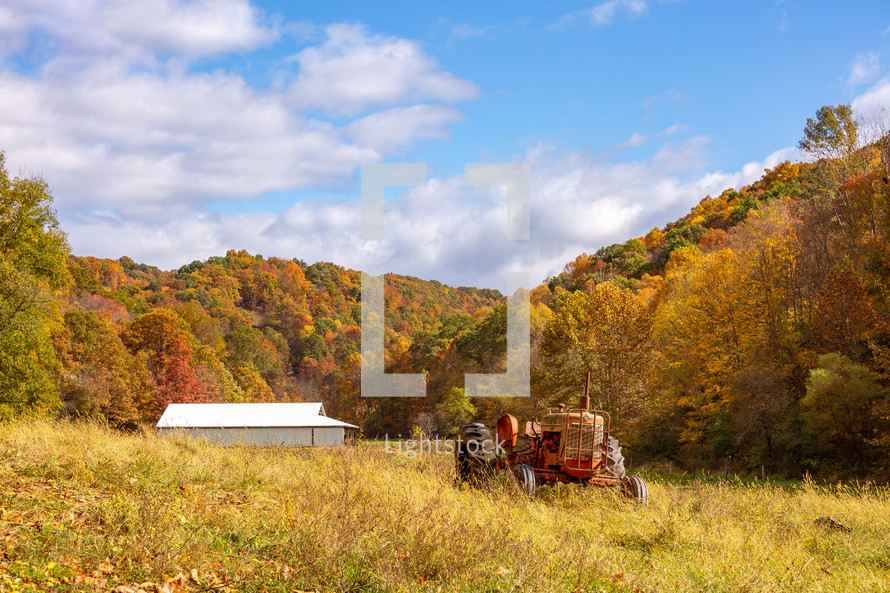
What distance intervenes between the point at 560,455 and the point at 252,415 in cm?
3065

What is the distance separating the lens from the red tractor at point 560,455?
38.9ft

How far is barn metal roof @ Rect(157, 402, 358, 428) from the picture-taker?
3781 centimetres

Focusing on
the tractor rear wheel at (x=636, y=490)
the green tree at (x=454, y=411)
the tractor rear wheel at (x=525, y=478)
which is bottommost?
the green tree at (x=454, y=411)

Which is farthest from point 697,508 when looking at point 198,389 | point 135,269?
point 135,269

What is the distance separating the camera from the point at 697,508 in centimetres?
959

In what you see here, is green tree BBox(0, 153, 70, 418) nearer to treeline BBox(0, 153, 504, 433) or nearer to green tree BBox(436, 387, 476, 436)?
treeline BBox(0, 153, 504, 433)

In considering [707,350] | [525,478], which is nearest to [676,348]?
[707,350]

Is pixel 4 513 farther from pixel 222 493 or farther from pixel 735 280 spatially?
pixel 735 280

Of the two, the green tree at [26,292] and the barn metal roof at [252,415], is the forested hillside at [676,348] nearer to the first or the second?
the green tree at [26,292]

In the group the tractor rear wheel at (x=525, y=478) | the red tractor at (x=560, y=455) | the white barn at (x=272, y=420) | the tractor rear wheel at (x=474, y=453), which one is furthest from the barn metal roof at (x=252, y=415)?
the tractor rear wheel at (x=525, y=478)

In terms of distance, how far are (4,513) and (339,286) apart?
82.3m

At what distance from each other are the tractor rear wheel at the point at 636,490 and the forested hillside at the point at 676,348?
8.89m

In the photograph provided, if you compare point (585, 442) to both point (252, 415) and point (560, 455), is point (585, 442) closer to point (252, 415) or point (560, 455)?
point (560, 455)

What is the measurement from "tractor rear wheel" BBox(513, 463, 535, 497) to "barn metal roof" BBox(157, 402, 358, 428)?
28301mm
